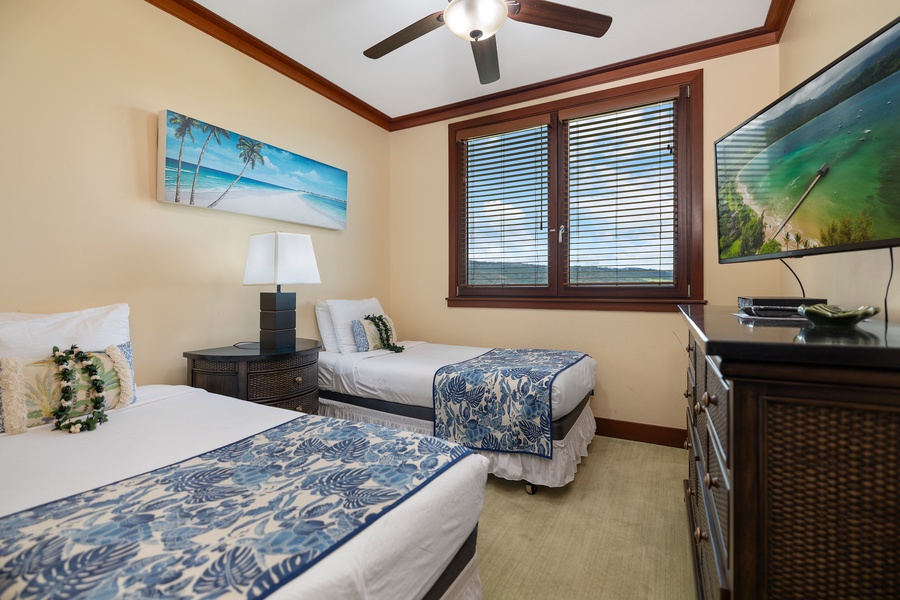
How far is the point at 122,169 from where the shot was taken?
2.15 metres

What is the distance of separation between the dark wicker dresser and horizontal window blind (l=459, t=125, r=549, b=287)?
2.79 meters

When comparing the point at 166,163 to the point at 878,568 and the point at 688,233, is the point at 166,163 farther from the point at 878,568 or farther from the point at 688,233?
the point at 688,233

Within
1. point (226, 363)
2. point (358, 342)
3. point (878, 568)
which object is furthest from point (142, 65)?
point (878, 568)

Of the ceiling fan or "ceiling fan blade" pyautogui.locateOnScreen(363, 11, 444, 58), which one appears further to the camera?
"ceiling fan blade" pyautogui.locateOnScreen(363, 11, 444, 58)

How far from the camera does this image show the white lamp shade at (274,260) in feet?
8.16

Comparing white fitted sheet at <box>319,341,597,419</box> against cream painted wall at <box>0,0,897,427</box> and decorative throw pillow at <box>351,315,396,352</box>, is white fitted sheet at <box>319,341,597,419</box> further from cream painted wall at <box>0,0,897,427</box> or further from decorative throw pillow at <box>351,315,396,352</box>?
cream painted wall at <box>0,0,897,427</box>

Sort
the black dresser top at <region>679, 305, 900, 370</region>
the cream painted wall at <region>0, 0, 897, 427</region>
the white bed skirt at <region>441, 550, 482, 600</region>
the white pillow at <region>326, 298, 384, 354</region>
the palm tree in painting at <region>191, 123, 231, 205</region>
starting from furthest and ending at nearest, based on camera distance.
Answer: the white pillow at <region>326, 298, 384, 354</region> → the palm tree in painting at <region>191, 123, 231, 205</region> → the cream painted wall at <region>0, 0, 897, 427</region> → the white bed skirt at <region>441, 550, 482, 600</region> → the black dresser top at <region>679, 305, 900, 370</region>

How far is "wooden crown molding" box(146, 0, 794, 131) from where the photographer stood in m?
2.49

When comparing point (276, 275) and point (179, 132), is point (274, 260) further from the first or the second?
point (179, 132)

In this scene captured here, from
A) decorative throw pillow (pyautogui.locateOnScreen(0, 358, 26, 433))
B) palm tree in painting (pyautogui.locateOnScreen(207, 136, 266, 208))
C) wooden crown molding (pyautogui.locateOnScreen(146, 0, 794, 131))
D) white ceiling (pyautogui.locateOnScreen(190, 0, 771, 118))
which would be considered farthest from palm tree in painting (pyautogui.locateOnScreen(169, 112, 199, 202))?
decorative throw pillow (pyautogui.locateOnScreen(0, 358, 26, 433))

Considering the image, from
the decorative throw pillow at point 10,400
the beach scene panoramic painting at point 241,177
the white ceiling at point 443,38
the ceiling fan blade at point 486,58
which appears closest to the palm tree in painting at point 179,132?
the beach scene panoramic painting at point 241,177

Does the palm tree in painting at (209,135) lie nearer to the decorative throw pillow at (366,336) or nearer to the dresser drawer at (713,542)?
the decorative throw pillow at (366,336)

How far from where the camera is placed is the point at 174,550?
77cm

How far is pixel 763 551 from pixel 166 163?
2.89 meters
